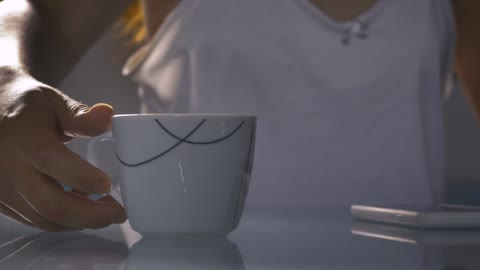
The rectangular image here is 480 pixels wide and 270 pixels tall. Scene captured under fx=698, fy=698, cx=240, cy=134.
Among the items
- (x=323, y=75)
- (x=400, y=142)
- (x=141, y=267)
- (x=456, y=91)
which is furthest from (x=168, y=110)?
(x=456, y=91)

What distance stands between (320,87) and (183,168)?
0.83 m

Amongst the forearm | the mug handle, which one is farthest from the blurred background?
the mug handle

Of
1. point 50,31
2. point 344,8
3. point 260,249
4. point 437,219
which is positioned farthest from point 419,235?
point 344,8

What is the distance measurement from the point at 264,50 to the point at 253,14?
7 cm

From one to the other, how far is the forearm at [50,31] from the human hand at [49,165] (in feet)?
0.40

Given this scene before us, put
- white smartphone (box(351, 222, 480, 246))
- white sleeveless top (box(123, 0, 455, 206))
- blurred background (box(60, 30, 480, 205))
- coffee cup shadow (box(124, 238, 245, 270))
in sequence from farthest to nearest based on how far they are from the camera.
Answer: blurred background (box(60, 30, 480, 205)), white sleeveless top (box(123, 0, 455, 206)), white smartphone (box(351, 222, 480, 246)), coffee cup shadow (box(124, 238, 245, 270))

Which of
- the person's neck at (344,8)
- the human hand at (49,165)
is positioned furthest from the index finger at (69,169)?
the person's neck at (344,8)

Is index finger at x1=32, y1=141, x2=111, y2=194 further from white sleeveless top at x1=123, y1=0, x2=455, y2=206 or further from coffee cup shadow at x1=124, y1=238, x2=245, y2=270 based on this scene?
white sleeveless top at x1=123, y1=0, x2=455, y2=206

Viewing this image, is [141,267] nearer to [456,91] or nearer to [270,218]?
[270,218]

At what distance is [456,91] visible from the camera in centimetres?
287

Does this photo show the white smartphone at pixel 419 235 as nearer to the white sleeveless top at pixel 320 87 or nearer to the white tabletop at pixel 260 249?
the white tabletop at pixel 260 249

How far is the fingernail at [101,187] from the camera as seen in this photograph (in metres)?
0.52

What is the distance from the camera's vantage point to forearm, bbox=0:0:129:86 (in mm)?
782

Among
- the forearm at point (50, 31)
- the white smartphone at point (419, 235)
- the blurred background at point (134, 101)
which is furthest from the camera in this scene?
the blurred background at point (134, 101)
